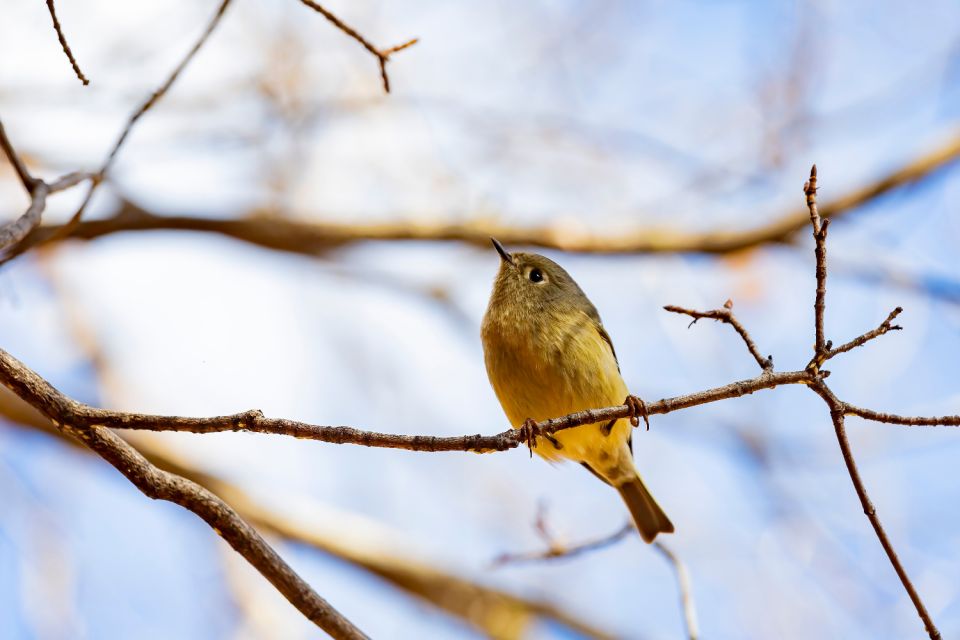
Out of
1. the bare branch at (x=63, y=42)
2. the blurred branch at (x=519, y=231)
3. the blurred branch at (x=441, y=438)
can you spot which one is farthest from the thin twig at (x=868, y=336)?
the blurred branch at (x=519, y=231)

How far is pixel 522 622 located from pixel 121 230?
3161 mm

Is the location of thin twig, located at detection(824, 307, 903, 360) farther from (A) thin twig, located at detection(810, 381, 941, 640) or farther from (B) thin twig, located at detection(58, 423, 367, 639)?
(B) thin twig, located at detection(58, 423, 367, 639)

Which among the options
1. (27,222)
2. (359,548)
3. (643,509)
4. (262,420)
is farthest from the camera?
(359,548)

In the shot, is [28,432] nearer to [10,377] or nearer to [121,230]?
[121,230]

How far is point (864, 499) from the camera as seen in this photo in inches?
73.1

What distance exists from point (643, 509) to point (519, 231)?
204cm

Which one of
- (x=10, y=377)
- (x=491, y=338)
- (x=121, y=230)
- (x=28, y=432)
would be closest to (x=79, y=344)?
(x=28, y=432)

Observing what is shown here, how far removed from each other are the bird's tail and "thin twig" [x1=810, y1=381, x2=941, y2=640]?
213 cm

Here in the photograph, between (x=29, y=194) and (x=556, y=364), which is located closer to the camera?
Answer: (x=29, y=194)

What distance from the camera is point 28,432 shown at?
5.34 meters

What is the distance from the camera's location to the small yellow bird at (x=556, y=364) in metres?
3.25

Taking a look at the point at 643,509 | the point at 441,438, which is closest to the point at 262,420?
the point at 441,438

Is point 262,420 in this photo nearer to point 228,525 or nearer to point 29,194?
point 228,525

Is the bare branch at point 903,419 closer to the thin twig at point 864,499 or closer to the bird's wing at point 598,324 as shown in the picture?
the thin twig at point 864,499
